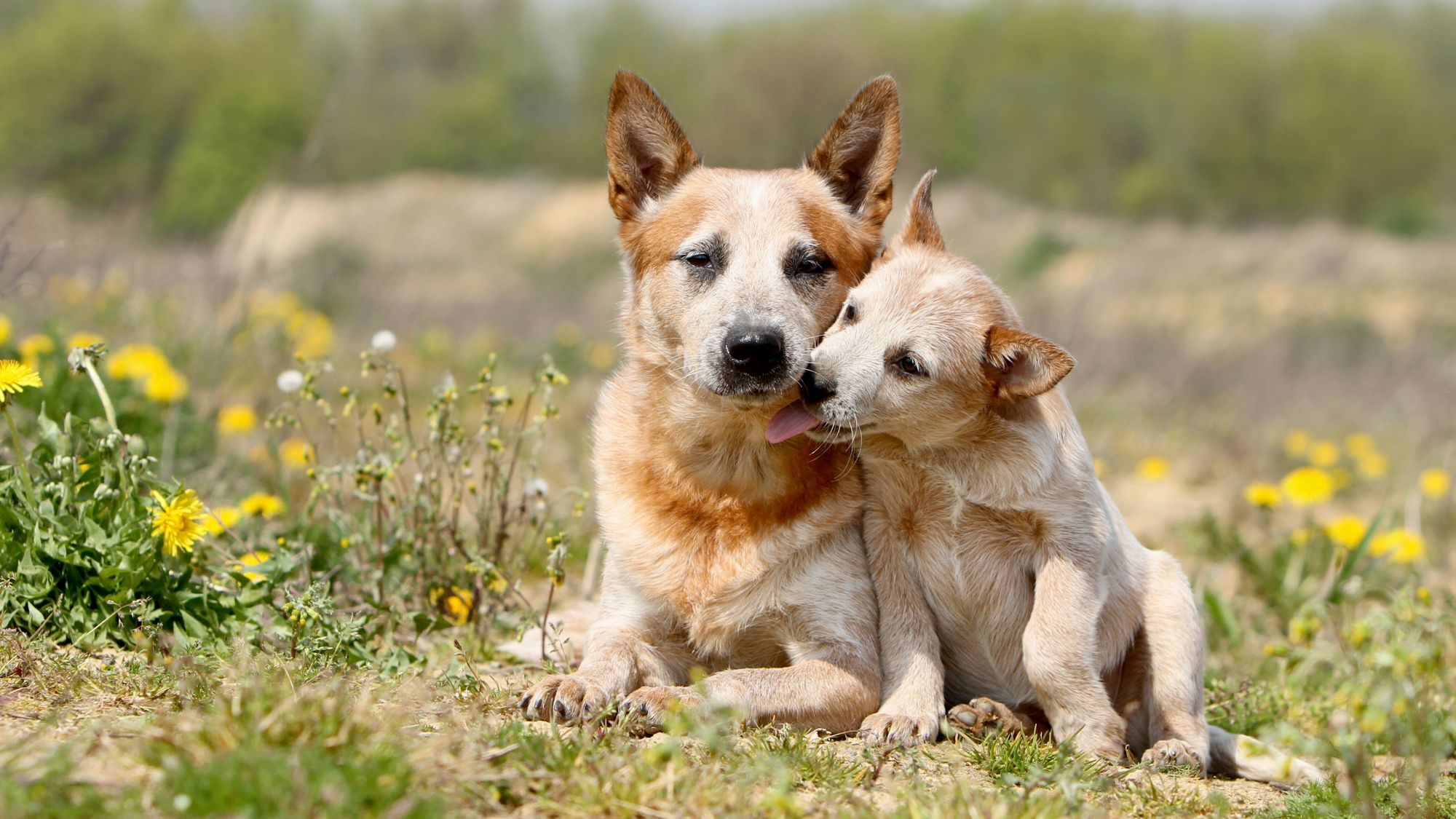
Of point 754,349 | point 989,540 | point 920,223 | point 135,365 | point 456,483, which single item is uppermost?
point 920,223

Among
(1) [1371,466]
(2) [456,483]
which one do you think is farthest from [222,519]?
(1) [1371,466]

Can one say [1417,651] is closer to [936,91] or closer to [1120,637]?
[1120,637]

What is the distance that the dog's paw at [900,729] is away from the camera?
3277mm

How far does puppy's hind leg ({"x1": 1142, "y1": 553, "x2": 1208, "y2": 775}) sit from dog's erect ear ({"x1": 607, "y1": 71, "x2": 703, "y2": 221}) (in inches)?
82.4

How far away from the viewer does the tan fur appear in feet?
11.6

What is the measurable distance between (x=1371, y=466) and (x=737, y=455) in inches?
208

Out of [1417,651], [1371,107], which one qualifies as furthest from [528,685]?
[1371,107]

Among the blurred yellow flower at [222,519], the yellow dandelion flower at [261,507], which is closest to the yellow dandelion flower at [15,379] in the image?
the blurred yellow flower at [222,519]

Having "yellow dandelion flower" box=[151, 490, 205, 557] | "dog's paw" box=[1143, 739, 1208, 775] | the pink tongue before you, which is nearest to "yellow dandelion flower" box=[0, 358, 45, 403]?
"yellow dandelion flower" box=[151, 490, 205, 557]

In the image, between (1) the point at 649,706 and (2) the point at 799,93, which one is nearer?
(1) the point at 649,706

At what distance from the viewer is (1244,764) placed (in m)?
3.74

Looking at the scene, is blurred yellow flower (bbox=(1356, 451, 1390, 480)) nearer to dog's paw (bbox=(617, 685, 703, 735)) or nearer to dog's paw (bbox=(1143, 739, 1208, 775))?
dog's paw (bbox=(1143, 739, 1208, 775))

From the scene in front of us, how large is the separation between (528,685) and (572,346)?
6246 mm

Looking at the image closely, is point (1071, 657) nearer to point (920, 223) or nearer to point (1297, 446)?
point (920, 223)
